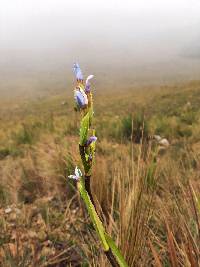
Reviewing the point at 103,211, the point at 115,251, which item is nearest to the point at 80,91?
the point at 115,251

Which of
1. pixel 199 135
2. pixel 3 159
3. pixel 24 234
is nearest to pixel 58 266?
pixel 24 234

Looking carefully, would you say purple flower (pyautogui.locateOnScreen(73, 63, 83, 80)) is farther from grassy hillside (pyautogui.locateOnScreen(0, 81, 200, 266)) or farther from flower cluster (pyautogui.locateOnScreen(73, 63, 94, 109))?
grassy hillside (pyautogui.locateOnScreen(0, 81, 200, 266))

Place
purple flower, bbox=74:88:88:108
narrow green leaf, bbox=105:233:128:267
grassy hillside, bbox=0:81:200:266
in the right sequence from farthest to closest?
grassy hillside, bbox=0:81:200:266, narrow green leaf, bbox=105:233:128:267, purple flower, bbox=74:88:88:108

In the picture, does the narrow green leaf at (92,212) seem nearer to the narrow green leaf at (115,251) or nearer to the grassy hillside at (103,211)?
the narrow green leaf at (115,251)

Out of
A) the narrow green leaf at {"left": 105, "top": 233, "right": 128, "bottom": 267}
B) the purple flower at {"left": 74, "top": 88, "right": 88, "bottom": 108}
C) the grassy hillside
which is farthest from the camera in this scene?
the grassy hillside

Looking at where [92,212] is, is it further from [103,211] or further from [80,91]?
[103,211]

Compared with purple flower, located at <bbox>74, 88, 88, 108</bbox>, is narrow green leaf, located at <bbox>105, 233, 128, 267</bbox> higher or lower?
lower

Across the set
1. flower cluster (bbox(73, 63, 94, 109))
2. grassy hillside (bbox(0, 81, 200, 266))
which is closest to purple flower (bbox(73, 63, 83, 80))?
flower cluster (bbox(73, 63, 94, 109))

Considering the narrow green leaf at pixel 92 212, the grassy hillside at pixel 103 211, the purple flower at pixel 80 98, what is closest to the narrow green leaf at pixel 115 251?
the narrow green leaf at pixel 92 212
